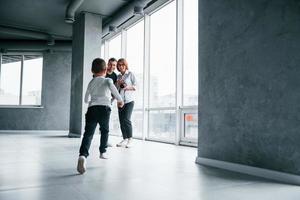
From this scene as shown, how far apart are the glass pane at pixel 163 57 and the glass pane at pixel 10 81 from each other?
19.4 feet

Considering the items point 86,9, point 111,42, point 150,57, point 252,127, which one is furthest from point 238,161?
point 111,42

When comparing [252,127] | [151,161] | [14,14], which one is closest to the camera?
[252,127]

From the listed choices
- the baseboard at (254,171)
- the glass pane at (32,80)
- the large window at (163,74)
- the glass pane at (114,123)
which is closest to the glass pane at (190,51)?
the large window at (163,74)

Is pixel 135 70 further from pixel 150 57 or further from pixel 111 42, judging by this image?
pixel 111 42

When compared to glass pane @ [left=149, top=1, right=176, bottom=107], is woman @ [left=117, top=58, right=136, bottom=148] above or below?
below

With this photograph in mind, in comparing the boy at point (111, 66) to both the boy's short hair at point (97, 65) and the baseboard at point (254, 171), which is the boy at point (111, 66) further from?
the baseboard at point (254, 171)

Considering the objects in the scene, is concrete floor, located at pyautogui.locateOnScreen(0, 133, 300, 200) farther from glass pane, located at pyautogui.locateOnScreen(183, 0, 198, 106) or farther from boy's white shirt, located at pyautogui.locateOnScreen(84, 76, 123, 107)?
glass pane, located at pyautogui.locateOnScreen(183, 0, 198, 106)

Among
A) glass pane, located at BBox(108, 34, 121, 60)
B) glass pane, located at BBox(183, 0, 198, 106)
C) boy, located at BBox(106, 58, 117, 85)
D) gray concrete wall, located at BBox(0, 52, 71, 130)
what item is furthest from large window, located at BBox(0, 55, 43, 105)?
boy, located at BBox(106, 58, 117, 85)

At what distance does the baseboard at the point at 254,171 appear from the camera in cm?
215

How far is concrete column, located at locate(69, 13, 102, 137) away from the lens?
705 centimetres

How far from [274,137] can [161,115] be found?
13.1ft

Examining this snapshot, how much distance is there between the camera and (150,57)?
6742 mm

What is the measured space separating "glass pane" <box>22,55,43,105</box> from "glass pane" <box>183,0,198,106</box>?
22.1 ft

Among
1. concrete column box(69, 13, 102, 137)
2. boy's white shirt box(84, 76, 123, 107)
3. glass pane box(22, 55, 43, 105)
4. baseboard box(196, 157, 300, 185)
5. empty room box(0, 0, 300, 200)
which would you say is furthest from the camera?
glass pane box(22, 55, 43, 105)
